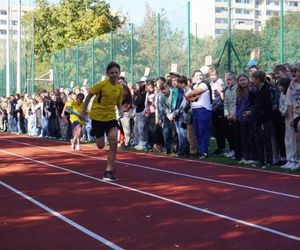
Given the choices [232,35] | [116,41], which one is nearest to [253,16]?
[116,41]

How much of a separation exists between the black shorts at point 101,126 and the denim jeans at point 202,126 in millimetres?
4292

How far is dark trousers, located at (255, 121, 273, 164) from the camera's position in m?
13.1

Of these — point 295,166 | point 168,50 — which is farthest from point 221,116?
point 168,50

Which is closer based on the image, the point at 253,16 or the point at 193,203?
the point at 193,203

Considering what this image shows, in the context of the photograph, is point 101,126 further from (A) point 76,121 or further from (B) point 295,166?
(A) point 76,121

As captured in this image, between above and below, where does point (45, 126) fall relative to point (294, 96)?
below

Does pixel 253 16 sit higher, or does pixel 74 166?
pixel 253 16

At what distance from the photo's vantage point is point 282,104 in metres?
12.6

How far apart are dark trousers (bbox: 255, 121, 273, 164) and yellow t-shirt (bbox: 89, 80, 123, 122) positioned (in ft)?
11.7

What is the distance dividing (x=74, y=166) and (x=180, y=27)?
12.0 meters

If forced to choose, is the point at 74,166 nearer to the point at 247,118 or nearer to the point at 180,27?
the point at 247,118

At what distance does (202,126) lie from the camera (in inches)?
597

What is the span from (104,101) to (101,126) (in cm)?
46

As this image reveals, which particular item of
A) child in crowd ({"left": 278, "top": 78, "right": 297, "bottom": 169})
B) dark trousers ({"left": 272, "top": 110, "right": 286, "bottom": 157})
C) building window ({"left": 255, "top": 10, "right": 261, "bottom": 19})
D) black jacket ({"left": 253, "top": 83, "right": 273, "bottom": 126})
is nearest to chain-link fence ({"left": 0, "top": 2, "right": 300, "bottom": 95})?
dark trousers ({"left": 272, "top": 110, "right": 286, "bottom": 157})
